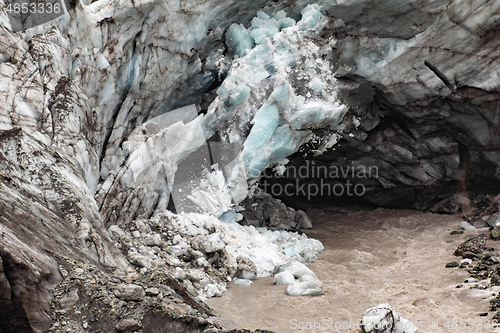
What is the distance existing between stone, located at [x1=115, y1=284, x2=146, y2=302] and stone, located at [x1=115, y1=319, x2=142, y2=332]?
0.22 m

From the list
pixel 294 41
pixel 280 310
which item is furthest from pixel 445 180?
pixel 280 310

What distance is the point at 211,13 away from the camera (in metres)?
6.54

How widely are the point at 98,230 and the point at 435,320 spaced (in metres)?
3.52

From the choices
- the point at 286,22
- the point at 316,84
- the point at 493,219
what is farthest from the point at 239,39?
the point at 493,219

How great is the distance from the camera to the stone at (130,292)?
8.39 ft

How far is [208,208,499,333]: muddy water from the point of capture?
3.88 m

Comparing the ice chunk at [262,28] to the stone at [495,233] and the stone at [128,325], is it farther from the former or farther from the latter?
the stone at [128,325]

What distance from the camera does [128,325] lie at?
91.4 inches

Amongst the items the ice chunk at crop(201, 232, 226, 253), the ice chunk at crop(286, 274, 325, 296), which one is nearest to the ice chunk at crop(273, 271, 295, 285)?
the ice chunk at crop(286, 274, 325, 296)

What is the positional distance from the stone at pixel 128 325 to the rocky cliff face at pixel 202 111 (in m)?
0.02

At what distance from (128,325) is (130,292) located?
0.31 metres

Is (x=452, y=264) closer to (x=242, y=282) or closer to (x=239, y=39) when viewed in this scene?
(x=242, y=282)

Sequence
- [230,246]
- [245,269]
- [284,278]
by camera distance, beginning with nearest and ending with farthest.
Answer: [284,278] < [245,269] < [230,246]

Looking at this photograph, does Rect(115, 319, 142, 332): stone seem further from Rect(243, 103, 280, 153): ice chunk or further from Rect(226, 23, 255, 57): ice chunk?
Rect(226, 23, 255, 57): ice chunk
